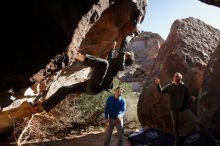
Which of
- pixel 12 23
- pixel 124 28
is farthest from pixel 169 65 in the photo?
pixel 12 23

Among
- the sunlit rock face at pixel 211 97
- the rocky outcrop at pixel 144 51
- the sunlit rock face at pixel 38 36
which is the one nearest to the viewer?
the sunlit rock face at pixel 38 36

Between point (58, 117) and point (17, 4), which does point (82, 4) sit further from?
point (58, 117)

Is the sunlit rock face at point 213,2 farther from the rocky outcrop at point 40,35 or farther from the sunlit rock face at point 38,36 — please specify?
the sunlit rock face at point 38,36

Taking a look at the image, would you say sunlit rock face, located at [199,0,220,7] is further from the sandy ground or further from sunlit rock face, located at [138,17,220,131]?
the sandy ground

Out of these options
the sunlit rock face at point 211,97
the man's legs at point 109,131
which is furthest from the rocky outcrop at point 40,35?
the sunlit rock face at point 211,97

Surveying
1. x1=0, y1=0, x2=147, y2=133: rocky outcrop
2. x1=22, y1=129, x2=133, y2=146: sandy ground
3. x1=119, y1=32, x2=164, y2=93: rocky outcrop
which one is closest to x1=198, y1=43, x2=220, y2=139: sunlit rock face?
x1=22, y1=129, x2=133, y2=146: sandy ground

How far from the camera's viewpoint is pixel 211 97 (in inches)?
430

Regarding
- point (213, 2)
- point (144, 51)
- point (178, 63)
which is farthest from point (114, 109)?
point (144, 51)

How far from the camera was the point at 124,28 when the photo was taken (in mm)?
8266

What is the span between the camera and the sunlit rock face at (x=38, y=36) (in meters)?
4.42

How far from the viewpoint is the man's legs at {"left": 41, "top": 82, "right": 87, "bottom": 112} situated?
692cm

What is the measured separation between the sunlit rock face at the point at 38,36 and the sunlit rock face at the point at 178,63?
301 inches

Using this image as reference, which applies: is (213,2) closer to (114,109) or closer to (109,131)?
(114,109)

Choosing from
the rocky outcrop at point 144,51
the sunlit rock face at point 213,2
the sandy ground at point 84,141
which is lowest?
the sandy ground at point 84,141
